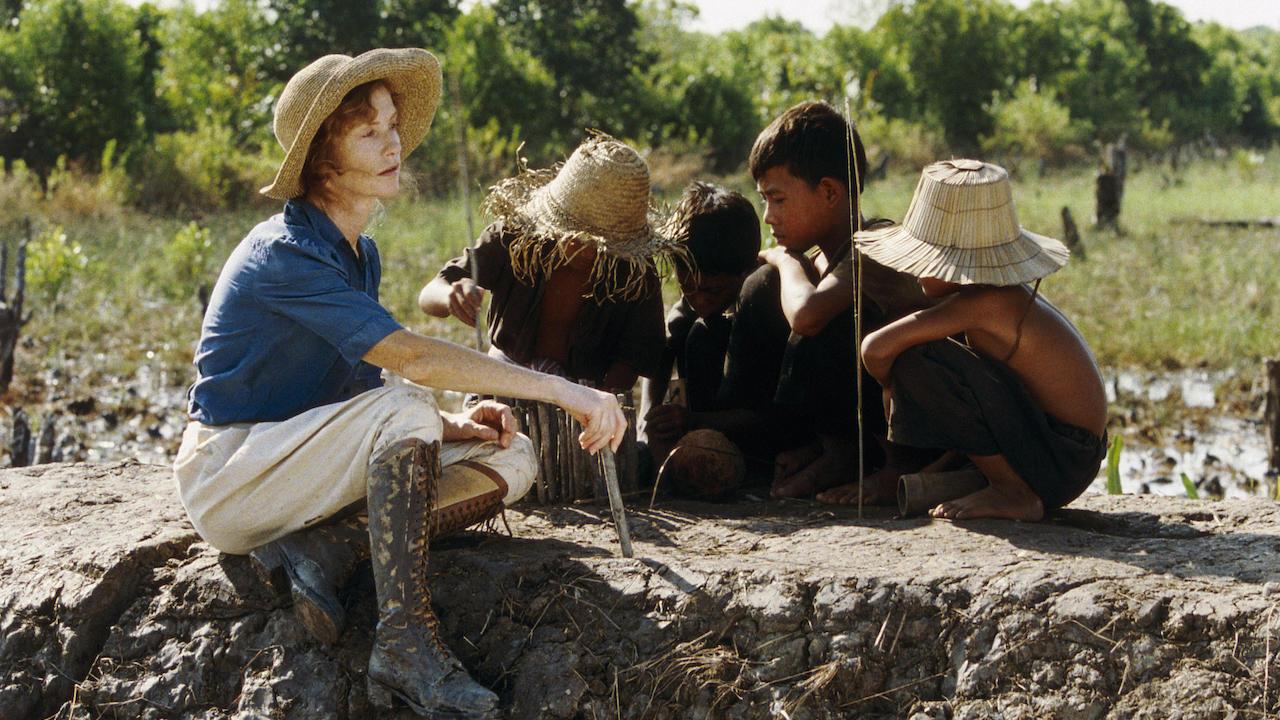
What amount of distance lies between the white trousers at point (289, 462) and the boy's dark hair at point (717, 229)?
4.77 ft

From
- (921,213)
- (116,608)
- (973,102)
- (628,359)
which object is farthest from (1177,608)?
(973,102)

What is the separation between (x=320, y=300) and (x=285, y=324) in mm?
164

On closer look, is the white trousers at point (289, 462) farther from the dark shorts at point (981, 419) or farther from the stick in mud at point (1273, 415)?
the stick in mud at point (1273, 415)

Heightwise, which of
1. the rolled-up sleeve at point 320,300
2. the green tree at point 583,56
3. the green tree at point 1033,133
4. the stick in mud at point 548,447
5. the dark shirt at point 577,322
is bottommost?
the stick in mud at point 548,447

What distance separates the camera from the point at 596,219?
370cm

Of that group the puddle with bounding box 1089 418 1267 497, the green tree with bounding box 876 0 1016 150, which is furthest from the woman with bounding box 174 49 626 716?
the green tree with bounding box 876 0 1016 150

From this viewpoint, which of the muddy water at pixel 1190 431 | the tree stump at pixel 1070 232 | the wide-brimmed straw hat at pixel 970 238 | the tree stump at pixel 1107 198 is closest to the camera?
the wide-brimmed straw hat at pixel 970 238

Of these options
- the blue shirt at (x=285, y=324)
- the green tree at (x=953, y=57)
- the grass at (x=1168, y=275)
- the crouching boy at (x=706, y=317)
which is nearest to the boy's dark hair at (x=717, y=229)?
the crouching boy at (x=706, y=317)

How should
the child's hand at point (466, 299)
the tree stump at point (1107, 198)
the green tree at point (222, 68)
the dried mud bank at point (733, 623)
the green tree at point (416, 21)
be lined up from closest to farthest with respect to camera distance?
the dried mud bank at point (733, 623)
the child's hand at point (466, 299)
the tree stump at point (1107, 198)
the green tree at point (222, 68)
the green tree at point (416, 21)

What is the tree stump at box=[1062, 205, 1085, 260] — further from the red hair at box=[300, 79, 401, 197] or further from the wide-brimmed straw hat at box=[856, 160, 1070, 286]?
the red hair at box=[300, 79, 401, 197]

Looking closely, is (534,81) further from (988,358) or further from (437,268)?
(988,358)

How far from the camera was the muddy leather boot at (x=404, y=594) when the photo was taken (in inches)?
107

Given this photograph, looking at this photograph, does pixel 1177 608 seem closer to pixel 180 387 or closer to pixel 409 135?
pixel 409 135

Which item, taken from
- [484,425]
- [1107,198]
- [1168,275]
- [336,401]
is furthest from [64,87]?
[484,425]
